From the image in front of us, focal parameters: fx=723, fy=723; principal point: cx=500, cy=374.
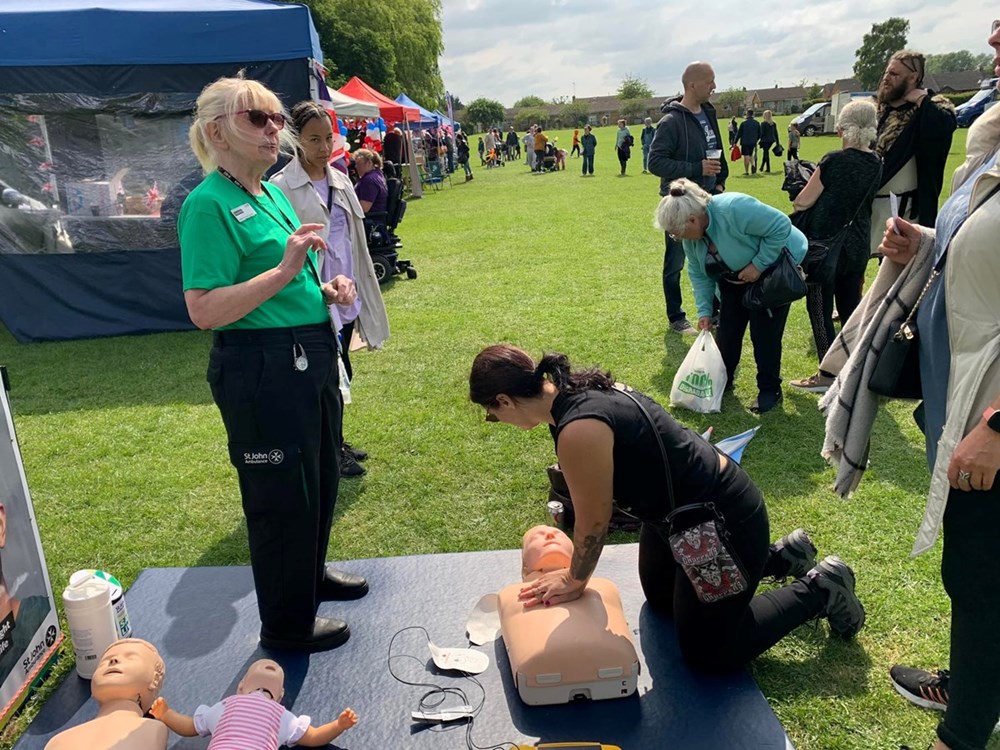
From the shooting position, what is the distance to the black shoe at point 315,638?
2788 millimetres

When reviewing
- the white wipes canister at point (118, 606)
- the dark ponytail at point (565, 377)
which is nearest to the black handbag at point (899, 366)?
the dark ponytail at point (565, 377)

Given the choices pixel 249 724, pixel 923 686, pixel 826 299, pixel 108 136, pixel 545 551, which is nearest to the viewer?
pixel 249 724

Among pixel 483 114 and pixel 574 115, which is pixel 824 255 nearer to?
pixel 483 114

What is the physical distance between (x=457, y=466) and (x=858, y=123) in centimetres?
331

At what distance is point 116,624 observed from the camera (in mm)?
2713

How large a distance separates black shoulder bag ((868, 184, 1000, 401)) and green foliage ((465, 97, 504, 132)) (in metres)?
82.1

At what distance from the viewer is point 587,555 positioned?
246 cm

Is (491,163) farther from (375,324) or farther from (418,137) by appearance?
(375,324)

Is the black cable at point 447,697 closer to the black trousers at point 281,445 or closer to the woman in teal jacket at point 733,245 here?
the black trousers at point 281,445

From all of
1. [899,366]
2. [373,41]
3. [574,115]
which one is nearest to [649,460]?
[899,366]

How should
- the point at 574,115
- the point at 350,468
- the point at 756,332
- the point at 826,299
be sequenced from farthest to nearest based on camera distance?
the point at 574,115 < the point at 826,299 < the point at 756,332 < the point at 350,468

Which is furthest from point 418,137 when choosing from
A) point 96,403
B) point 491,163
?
point 96,403

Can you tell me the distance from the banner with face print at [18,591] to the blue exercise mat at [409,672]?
0.46 ft

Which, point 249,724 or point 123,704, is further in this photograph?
point 123,704
